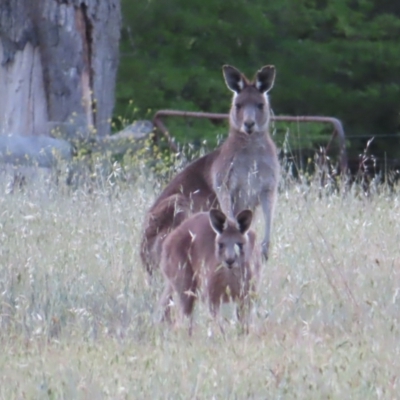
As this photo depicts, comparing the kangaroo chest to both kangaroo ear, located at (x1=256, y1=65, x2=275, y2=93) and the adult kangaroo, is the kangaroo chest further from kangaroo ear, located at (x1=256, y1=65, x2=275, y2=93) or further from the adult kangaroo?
kangaroo ear, located at (x1=256, y1=65, x2=275, y2=93)

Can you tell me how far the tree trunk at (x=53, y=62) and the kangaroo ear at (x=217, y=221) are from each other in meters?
6.57

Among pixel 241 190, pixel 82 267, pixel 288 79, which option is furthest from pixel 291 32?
pixel 82 267

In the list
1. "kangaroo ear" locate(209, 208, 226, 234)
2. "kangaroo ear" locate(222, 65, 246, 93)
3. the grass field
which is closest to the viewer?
the grass field

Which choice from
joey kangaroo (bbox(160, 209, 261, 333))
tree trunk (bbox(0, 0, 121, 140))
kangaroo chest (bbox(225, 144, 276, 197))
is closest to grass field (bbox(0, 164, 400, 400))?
joey kangaroo (bbox(160, 209, 261, 333))

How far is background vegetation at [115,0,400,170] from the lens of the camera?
18953 mm

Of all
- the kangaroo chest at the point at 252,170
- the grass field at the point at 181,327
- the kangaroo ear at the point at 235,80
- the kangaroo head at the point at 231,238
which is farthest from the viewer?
the kangaroo ear at the point at 235,80

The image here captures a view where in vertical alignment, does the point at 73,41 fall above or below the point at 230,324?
above

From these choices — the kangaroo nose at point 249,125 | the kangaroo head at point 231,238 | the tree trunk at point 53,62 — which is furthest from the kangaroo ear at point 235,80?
the tree trunk at point 53,62

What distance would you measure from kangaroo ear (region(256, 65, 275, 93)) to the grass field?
1.09 meters

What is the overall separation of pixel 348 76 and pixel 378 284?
1429cm

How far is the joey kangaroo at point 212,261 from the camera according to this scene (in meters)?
5.78

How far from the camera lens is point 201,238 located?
6172mm

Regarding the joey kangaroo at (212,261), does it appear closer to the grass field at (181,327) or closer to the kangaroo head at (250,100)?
the grass field at (181,327)

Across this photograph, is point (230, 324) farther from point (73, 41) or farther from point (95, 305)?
point (73, 41)
